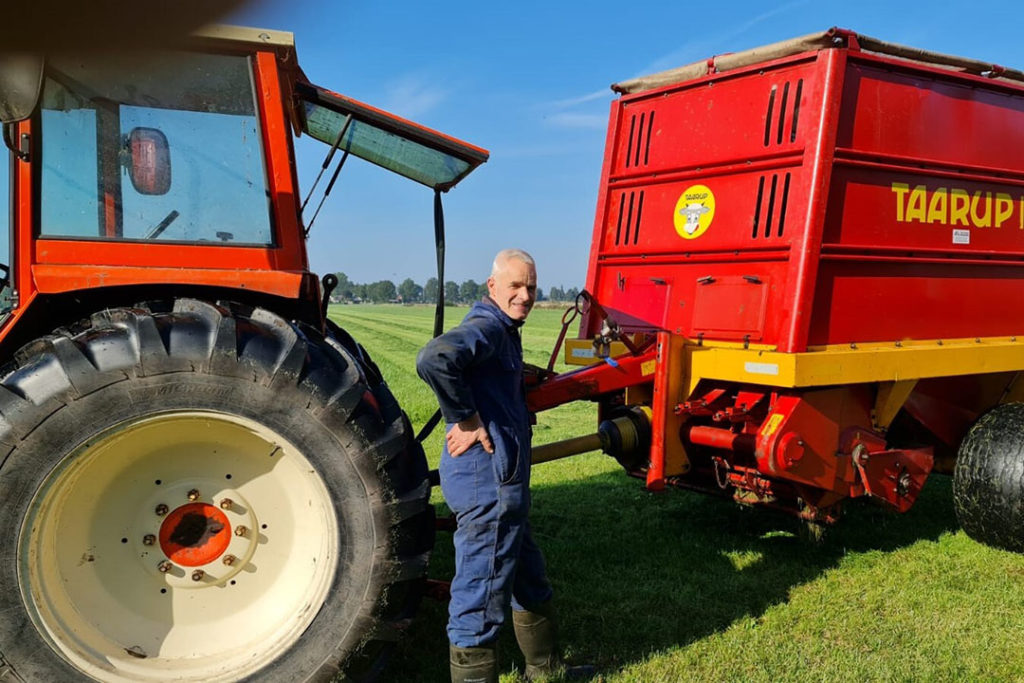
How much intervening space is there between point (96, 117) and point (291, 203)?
2.42 ft

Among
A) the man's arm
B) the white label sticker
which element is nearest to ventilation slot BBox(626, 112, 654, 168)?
the white label sticker

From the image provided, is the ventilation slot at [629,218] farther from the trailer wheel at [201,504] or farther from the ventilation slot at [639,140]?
the trailer wheel at [201,504]

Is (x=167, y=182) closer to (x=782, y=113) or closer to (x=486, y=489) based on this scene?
(x=486, y=489)

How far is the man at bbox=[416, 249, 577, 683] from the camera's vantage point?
8.63ft

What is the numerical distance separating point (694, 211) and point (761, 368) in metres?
1.08

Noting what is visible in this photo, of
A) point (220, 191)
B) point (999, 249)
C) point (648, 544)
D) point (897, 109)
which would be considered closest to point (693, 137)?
point (897, 109)

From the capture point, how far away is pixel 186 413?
2.58 metres

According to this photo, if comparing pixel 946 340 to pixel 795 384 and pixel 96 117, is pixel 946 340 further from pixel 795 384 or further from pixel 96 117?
pixel 96 117

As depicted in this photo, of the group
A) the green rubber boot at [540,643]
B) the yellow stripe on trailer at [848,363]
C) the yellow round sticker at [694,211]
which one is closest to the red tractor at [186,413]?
the green rubber boot at [540,643]

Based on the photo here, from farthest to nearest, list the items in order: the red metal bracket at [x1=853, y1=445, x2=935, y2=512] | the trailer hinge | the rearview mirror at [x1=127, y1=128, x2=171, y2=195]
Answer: the red metal bracket at [x1=853, y1=445, x2=935, y2=512]
the rearview mirror at [x1=127, y1=128, x2=171, y2=195]
the trailer hinge

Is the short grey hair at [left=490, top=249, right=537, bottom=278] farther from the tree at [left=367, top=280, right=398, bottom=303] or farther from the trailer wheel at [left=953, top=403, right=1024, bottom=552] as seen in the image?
the tree at [left=367, top=280, right=398, bottom=303]

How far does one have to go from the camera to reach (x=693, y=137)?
14.9 ft

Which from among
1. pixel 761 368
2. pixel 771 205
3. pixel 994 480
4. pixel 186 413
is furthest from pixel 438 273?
pixel 994 480

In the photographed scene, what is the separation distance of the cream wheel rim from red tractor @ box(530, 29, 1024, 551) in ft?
4.27
